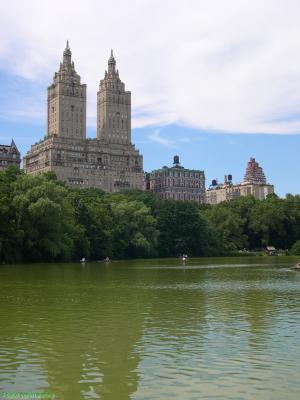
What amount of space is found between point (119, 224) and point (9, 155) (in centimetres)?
10927

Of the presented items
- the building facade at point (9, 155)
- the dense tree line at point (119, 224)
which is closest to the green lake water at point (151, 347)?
the dense tree line at point (119, 224)

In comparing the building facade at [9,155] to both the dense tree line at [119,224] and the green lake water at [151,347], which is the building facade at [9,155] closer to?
the dense tree line at [119,224]

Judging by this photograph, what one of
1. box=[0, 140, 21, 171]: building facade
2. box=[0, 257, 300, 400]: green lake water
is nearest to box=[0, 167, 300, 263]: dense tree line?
box=[0, 257, 300, 400]: green lake water

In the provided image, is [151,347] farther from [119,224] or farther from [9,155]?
[9,155]

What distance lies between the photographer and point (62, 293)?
30.9m

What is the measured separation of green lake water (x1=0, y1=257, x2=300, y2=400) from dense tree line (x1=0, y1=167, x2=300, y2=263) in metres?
40.8

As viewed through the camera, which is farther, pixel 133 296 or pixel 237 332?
pixel 133 296

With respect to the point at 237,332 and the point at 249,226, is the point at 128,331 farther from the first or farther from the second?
the point at 249,226

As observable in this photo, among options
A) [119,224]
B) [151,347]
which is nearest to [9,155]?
[119,224]

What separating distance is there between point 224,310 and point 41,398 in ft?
44.2

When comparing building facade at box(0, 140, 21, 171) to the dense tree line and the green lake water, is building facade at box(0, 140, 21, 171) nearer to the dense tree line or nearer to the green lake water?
the dense tree line

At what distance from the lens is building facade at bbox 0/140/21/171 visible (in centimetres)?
19125

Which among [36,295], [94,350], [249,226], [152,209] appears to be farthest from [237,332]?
[249,226]

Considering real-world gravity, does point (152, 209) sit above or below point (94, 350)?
above
